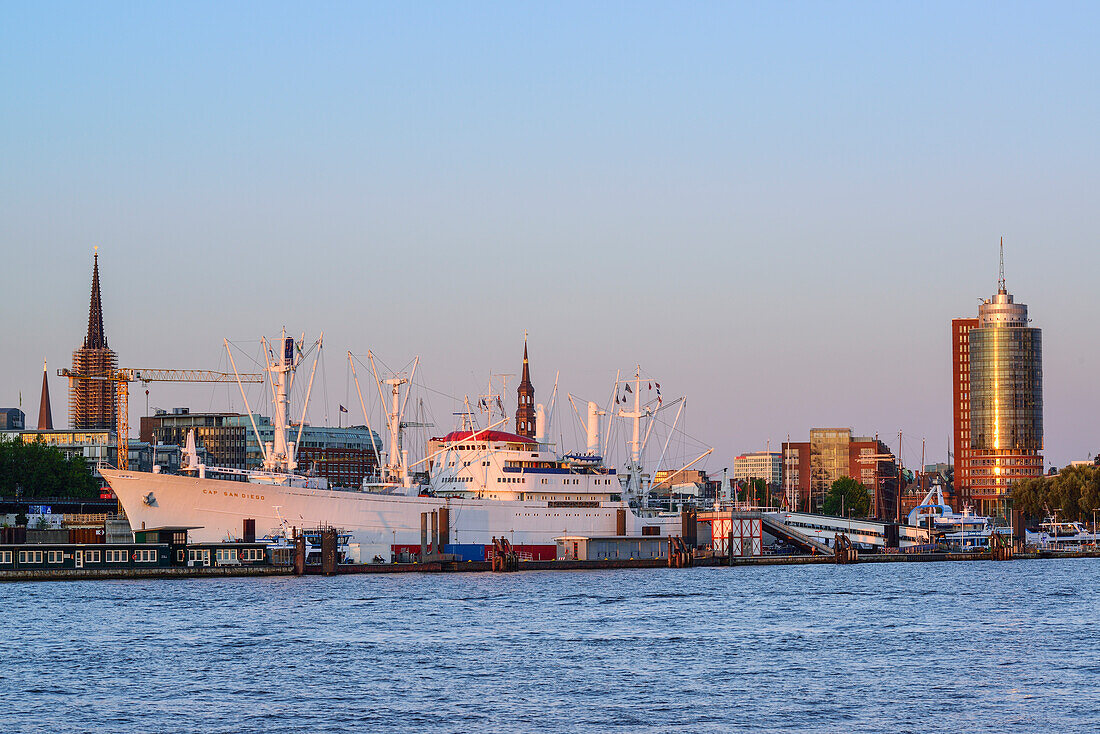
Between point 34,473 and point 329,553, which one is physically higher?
point 34,473

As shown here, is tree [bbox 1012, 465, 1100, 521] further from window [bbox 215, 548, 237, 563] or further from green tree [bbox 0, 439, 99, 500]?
green tree [bbox 0, 439, 99, 500]

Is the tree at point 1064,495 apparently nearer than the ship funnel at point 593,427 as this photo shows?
No

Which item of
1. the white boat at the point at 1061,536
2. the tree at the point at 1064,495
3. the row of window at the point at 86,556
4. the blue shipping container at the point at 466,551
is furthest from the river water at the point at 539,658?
the tree at the point at 1064,495

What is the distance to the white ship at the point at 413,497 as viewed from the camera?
4198 inches

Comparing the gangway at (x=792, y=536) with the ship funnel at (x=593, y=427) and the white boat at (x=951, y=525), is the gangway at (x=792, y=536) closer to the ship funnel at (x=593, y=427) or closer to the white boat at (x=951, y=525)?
the ship funnel at (x=593, y=427)

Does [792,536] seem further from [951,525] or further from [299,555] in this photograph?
[299,555]

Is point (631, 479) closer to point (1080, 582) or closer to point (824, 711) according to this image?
point (1080, 582)

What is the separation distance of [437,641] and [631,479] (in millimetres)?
68650

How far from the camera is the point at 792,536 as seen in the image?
129 metres

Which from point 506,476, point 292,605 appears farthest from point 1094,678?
point 506,476

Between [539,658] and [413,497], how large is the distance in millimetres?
55030

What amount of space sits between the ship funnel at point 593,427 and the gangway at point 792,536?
1542 cm

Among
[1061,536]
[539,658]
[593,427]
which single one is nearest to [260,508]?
[593,427]

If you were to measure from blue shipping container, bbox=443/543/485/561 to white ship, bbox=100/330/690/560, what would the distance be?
34 cm
